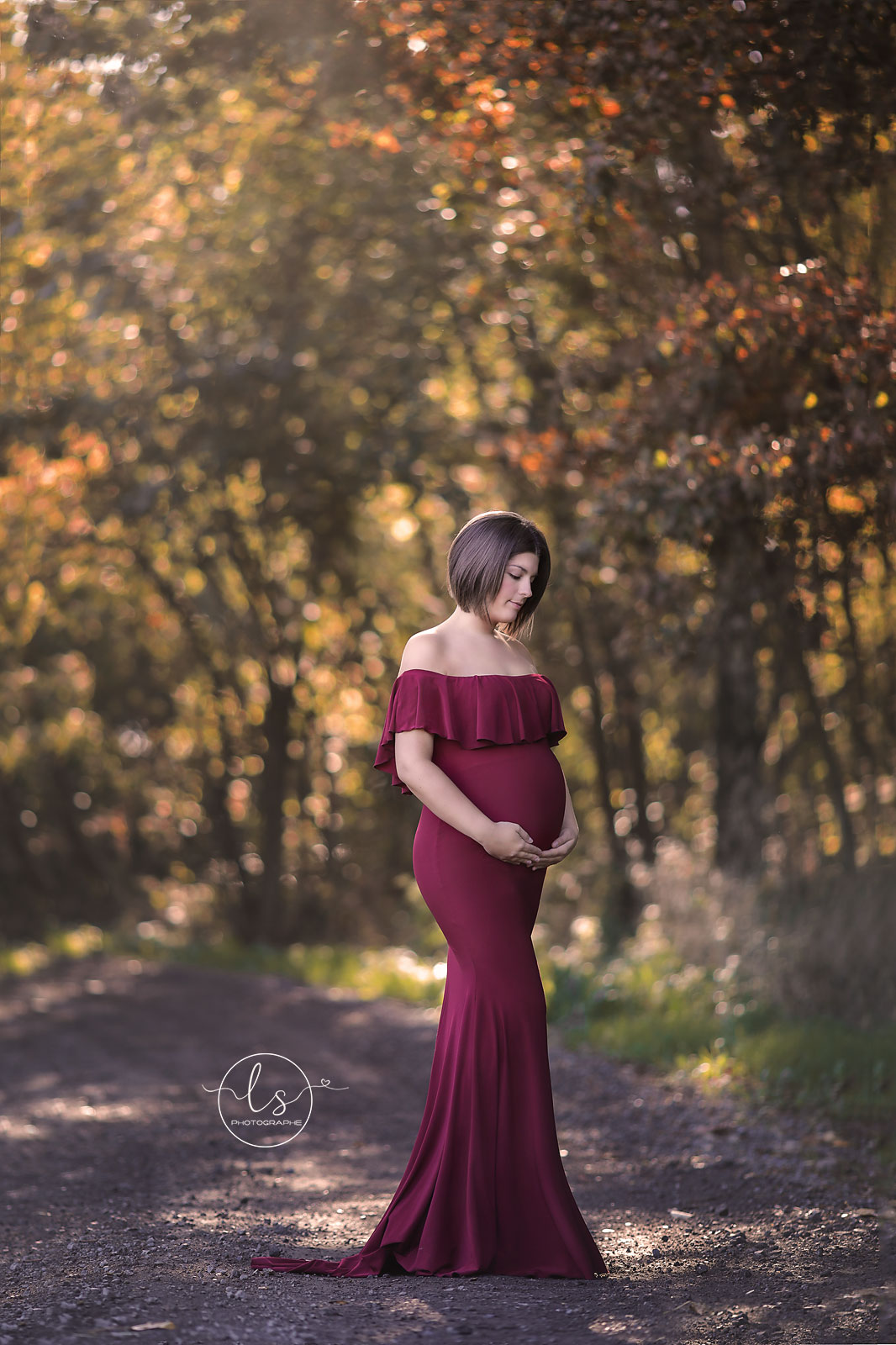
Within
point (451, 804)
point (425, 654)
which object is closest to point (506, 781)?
point (451, 804)

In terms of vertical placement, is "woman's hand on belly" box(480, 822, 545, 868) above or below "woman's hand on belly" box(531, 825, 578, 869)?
above

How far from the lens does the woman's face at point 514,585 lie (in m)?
3.44

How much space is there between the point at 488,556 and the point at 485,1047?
125 centimetres

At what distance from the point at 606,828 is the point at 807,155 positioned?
5.46m

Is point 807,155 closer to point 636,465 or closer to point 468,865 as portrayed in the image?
point 636,465

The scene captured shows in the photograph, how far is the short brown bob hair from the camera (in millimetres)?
3432

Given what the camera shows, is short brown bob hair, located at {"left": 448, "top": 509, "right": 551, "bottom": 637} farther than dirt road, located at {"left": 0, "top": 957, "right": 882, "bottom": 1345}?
Yes

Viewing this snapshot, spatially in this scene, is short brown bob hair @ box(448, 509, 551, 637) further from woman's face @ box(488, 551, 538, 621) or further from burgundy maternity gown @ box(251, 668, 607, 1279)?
burgundy maternity gown @ box(251, 668, 607, 1279)

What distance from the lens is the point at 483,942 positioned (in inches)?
133

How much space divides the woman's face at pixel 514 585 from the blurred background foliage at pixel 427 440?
1778 mm

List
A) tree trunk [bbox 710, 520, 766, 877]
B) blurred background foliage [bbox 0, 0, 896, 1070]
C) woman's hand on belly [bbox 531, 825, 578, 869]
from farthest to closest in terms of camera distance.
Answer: tree trunk [bbox 710, 520, 766, 877] < blurred background foliage [bbox 0, 0, 896, 1070] < woman's hand on belly [bbox 531, 825, 578, 869]

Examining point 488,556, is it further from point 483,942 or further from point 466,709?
point 483,942

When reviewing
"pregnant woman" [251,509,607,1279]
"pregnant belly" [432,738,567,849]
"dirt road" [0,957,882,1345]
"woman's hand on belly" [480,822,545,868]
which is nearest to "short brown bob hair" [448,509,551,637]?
"pregnant woman" [251,509,607,1279]

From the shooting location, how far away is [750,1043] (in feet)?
19.4
